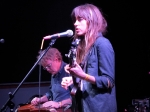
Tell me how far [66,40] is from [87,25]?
3297 mm

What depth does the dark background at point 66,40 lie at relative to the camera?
4.59 meters

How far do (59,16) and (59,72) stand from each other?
2.00 m

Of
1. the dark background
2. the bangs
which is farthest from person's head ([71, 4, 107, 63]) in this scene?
the dark background

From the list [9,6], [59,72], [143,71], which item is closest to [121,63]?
[143,71]

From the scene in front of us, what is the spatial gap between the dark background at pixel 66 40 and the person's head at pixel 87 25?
248 cm

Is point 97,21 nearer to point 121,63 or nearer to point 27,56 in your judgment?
point 121,63

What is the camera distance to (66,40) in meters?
5.41

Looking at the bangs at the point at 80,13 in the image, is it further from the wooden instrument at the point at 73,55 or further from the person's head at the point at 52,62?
the person's head at the point at 52,62

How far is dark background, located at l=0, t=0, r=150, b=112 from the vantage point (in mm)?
4594

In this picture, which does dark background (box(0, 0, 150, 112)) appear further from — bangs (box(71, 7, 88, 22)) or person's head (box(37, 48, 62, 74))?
bangs (box(71, 7, 88, 22))

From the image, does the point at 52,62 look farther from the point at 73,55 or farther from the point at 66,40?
the point at 66,40

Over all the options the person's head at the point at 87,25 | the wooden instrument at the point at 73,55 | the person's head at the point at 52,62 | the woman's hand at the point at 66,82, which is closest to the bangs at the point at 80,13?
the person's head at the point at 87,25

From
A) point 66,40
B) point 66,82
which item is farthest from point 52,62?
point 66,40

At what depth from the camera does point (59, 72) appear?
11.8 ft
